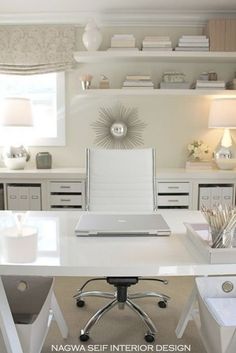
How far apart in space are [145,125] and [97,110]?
523mm

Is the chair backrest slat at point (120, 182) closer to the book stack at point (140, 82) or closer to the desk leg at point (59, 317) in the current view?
the desk leg at point (59, 317)

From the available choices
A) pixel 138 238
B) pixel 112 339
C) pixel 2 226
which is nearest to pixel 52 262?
pixel 138 238

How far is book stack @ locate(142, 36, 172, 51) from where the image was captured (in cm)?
338

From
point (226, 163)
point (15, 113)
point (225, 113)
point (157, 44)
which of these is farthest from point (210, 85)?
point (15, 113)

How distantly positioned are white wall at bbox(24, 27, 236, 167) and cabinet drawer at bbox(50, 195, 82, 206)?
540 millimetres

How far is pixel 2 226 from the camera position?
5.71ft

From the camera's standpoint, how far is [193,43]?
3.38 m

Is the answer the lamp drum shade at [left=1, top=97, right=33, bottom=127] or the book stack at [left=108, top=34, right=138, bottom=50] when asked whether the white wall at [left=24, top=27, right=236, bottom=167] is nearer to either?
the book stack at [left=108, top=34, right=138, bottom=50]

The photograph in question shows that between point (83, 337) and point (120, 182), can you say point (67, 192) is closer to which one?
point (120, 182)

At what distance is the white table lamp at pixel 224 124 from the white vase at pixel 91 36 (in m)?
1.25

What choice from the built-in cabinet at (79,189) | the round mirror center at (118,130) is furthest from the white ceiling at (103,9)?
the built-in cabinet at (79,189)

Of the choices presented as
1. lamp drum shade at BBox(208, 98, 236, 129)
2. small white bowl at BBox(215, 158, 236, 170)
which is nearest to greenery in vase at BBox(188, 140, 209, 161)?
small white bowl at BBox(215, 158, 236, 170)

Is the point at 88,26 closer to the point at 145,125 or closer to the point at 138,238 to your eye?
the point at 145,125

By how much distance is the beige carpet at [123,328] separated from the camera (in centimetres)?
201
